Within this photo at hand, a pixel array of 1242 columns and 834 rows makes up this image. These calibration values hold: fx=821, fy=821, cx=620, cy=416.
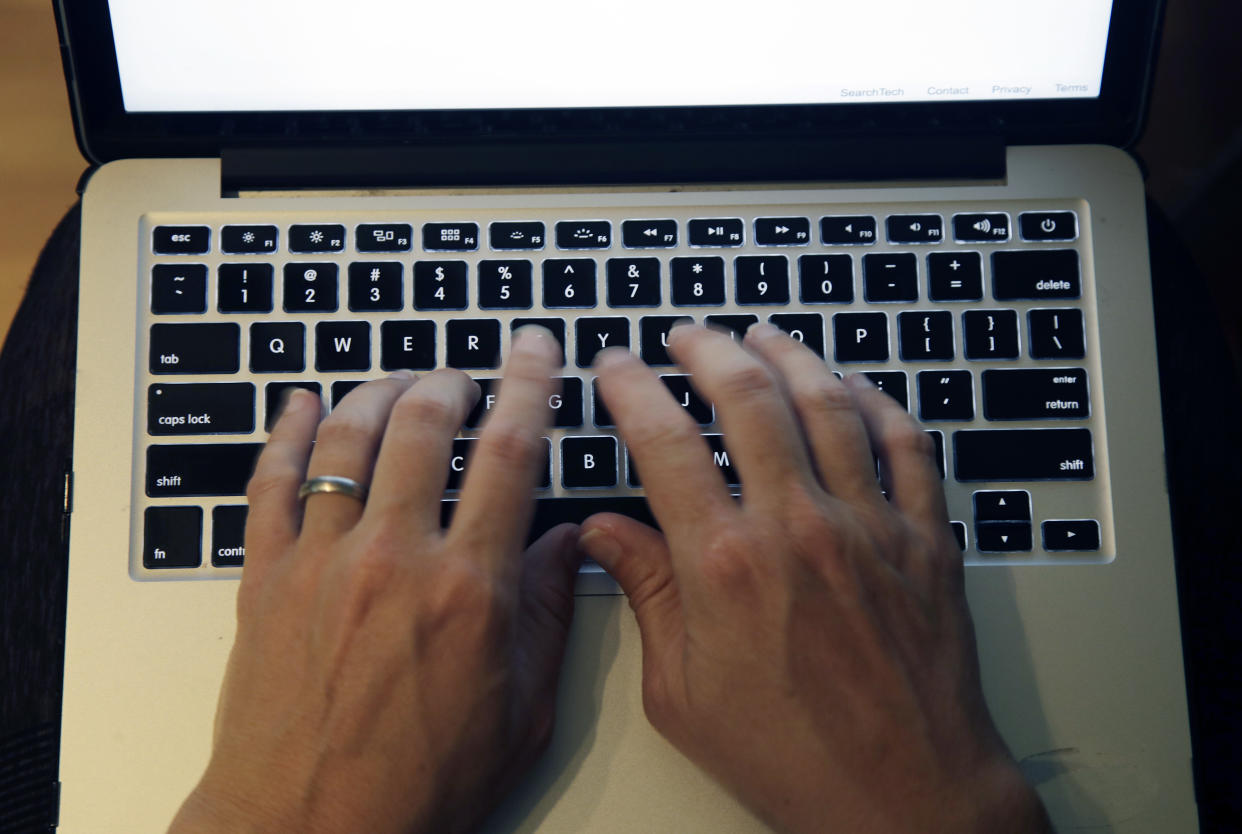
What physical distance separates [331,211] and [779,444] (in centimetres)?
31

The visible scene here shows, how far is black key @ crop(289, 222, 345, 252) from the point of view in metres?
0.51

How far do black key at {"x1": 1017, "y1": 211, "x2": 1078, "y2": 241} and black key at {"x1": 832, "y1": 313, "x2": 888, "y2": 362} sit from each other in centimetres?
11

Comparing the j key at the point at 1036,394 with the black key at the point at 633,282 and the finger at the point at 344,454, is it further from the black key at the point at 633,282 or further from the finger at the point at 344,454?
the finger at the point at 344,454

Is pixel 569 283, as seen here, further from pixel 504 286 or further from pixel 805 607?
pixel 805 607

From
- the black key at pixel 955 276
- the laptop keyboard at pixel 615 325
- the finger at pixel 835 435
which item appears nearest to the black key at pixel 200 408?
the laptop keyboard at pixel 615 325

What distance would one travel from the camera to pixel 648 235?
1.69 ft

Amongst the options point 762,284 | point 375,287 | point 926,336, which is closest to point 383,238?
point 375,287

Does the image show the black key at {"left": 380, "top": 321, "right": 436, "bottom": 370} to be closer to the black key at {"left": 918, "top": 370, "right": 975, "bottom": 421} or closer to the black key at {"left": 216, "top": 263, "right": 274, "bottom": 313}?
the black key at {"left": 216, "top": 263, "right": 274, "bottom": 313}

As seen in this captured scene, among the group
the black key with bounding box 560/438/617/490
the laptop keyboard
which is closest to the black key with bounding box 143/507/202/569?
the laptop keyboard

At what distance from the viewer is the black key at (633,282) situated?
507mm

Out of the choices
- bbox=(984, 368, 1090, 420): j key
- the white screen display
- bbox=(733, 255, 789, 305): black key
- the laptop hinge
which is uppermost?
the white screen display

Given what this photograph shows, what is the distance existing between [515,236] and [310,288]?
0.13 meters

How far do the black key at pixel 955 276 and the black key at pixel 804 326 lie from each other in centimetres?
7

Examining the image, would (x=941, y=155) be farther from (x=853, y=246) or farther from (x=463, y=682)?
(x=463, y=682)
